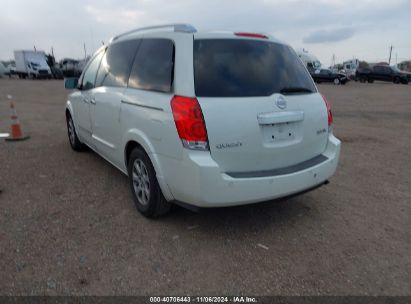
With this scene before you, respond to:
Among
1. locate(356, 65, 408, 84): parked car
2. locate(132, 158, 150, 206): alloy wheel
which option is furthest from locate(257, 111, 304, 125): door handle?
locate(356, 65, 408, 84): parked car

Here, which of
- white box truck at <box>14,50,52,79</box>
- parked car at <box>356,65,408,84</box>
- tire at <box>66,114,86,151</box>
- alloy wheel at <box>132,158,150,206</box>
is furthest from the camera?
white box truck at <box>14,50,52,79</box>

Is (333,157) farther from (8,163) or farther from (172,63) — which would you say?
(8,163)

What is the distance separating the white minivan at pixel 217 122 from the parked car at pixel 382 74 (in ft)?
115

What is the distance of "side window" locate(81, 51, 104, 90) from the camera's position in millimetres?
4754

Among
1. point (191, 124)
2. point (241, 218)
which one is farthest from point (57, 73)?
point (191, 124)

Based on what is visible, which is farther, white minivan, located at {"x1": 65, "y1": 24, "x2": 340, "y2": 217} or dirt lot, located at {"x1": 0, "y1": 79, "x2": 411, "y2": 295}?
white minivan, located at {"x1": 65, "y1": 24, "x2": 340, "y2": 217}

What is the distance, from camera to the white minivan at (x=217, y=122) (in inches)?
108

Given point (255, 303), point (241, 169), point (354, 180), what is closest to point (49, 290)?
point (255, 303)

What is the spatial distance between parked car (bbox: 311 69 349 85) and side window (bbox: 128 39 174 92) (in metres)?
30.9

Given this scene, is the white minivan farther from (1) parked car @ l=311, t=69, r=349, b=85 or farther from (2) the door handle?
(1) parked car @ l=311, t=69, r=349, b=85

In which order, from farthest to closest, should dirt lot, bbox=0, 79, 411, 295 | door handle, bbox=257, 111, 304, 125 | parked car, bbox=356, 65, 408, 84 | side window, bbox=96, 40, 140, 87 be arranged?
1. parked car, bbox=356, 65, 408, 84
2. side window, bbox=96, 40, 140, 87
3. door handle, bbox=257, 111, 304, 125
4. dirt lot, bbox=0, 79, 411, 295

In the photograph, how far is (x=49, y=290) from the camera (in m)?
2.45

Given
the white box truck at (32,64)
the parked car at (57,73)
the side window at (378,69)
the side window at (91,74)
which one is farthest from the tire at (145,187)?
the parked car at (57,73)

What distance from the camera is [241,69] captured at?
301 centimetres
